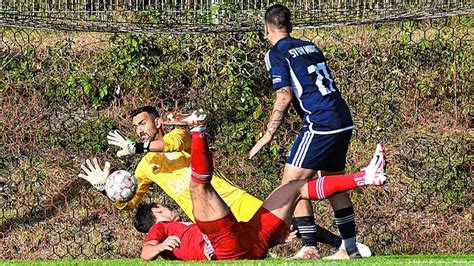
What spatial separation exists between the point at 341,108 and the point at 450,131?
4.50 m

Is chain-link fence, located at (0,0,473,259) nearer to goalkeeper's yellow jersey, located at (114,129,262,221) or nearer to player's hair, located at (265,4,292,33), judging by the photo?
goalkeeper's yellow jersey, located at (114,129,262,221)

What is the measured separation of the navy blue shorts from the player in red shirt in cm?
62

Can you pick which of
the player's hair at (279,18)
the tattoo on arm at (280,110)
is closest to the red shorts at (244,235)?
the tattoo on arm at (280,110)

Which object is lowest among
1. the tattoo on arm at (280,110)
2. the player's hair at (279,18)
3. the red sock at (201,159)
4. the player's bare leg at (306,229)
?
the player's bare leg at (306,229)

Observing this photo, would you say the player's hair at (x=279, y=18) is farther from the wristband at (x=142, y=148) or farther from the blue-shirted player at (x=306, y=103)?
the wristband at (x=142, y=148)

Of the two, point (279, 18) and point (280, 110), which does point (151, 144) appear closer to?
point (280, 110)

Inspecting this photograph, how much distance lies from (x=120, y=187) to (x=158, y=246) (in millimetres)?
824

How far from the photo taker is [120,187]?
10.3m

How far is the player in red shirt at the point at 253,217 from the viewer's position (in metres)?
8.80

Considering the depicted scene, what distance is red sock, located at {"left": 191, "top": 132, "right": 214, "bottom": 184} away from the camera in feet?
28.7

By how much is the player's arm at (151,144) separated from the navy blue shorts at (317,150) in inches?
40.9

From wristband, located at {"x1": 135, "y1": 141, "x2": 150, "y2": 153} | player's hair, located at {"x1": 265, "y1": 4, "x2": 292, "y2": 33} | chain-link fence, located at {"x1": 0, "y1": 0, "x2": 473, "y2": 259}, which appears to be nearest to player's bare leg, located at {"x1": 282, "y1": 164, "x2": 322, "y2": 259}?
wristband, located at {"x1": 135, "y1": 141, "x2": 150, "y2": 153}

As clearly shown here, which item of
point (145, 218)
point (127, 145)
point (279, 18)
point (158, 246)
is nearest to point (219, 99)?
point (145, 218)

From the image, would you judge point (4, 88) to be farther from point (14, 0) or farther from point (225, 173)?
point (225, 173)
